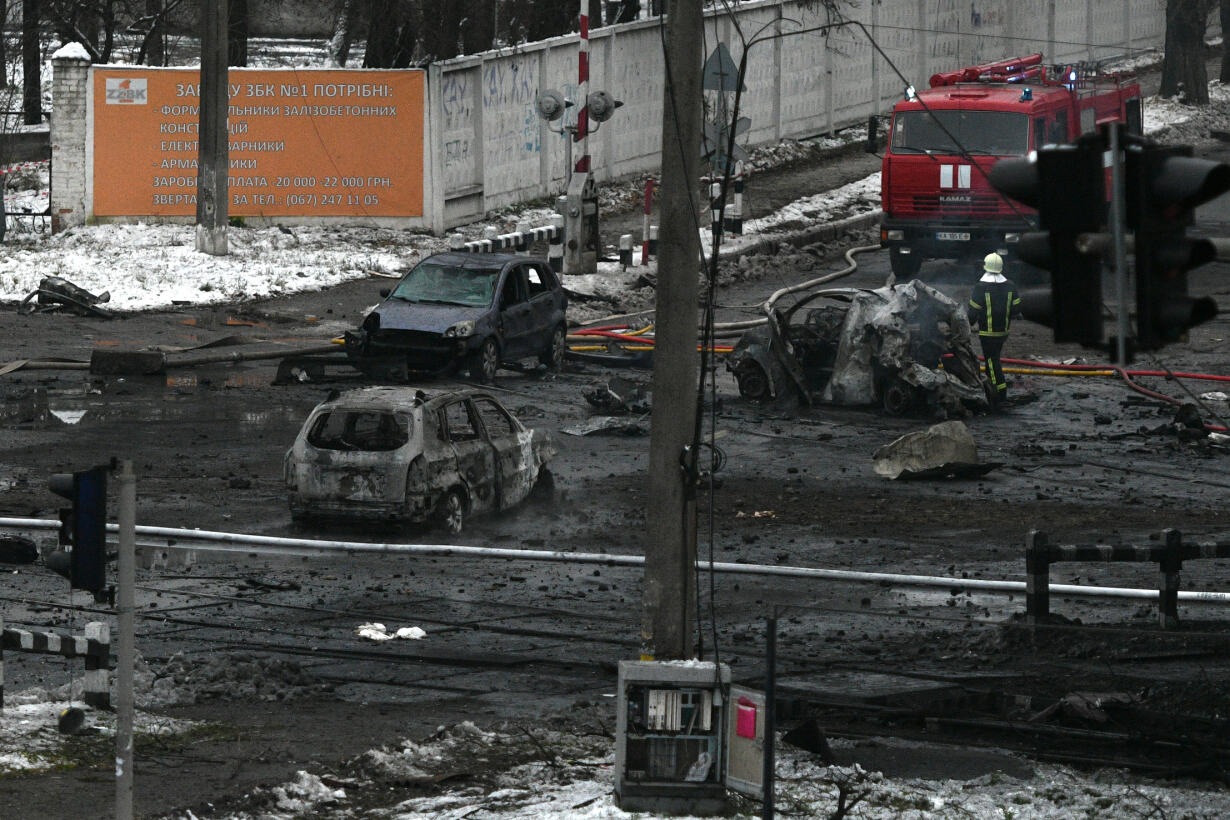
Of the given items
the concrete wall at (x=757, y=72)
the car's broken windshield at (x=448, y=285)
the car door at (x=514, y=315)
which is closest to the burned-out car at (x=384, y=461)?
the car door at (x=514, y=315)

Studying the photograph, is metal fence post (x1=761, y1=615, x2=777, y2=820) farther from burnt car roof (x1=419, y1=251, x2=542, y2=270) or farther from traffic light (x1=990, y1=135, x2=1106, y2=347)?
burnt car roof (x1=419, y1=251, x2=542, y2=270)

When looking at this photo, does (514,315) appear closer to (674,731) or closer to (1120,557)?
(1120,557)

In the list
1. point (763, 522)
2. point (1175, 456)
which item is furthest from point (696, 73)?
point (1175, 456)

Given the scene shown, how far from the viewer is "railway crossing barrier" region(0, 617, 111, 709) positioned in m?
9.98

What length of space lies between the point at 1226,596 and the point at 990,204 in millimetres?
17488

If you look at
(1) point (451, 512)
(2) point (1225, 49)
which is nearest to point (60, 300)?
(1) point (451, 512)

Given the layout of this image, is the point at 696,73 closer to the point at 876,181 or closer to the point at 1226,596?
the point at 1226,596

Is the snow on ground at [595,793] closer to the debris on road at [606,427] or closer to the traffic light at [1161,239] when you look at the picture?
the traffic light at [1161,239]

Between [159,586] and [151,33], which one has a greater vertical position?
[151,33]

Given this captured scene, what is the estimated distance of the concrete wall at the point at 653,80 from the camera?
32.9 meters

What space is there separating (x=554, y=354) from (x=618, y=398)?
2.98m

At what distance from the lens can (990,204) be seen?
29250 millimetres

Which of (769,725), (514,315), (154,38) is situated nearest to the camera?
(769,725)

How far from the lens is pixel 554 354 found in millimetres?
24219
